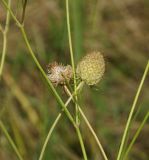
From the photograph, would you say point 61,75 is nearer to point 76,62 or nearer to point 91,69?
point 91,69

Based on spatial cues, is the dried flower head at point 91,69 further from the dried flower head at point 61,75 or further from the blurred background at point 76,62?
the blurred background at point 76,62

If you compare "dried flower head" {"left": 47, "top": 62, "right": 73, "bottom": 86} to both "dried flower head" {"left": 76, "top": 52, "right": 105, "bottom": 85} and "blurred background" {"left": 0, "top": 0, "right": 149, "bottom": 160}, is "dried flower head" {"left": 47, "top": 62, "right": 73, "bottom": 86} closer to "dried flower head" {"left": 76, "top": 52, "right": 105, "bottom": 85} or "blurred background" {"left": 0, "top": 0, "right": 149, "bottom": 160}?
"dried flower head" {"left": 76, "top": 52, "right": 105, "bottom": 85}

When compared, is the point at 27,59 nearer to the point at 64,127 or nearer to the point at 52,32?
the point at 52,32

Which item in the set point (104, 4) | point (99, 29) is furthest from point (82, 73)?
point (104, 4)

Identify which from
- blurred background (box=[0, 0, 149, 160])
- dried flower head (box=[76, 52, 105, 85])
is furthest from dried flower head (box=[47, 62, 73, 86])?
blurred background (box=[0, 0, 149, 160])

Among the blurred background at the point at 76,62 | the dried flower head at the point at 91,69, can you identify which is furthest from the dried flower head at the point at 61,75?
the blurred background at the point at 76,62

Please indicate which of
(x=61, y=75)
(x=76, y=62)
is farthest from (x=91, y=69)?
(x=76, y=62)
